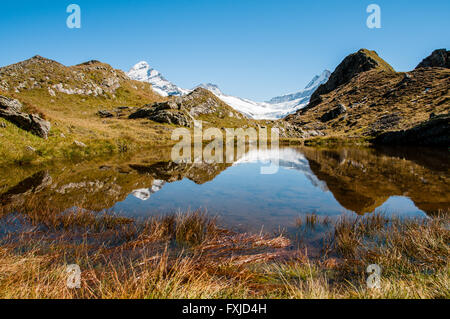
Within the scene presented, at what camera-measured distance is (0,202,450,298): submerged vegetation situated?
4516 mm

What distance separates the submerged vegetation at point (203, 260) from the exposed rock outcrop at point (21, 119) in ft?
82.1

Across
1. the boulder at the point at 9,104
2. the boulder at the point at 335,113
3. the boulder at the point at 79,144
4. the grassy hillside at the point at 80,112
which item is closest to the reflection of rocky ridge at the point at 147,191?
the grassy hillside at the point at 80,112

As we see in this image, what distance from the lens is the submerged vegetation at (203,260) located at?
14.8 ft

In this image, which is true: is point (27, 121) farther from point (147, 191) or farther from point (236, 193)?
point (236, 193)

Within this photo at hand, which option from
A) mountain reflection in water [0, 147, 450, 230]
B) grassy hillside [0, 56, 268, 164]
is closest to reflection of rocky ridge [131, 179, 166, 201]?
mountain reflection in water [0, 147, 450, 230]

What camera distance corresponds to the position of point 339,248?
23.9ft

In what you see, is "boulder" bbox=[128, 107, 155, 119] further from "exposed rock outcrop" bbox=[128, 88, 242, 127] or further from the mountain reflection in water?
the mountain reflection in water

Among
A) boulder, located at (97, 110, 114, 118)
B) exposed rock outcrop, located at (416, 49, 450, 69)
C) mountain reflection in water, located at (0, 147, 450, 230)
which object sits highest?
exposed rock outcrop, located at (416, 49, 450, 69)

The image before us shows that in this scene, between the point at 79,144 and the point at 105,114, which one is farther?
the point at 105,114

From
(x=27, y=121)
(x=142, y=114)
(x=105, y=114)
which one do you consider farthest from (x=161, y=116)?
(x=27, y=121)

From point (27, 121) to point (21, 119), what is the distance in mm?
637

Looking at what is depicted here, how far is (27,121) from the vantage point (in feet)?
94.0

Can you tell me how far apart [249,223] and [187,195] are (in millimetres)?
6581

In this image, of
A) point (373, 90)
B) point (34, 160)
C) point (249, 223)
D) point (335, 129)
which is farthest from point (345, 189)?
point (373, 90)
